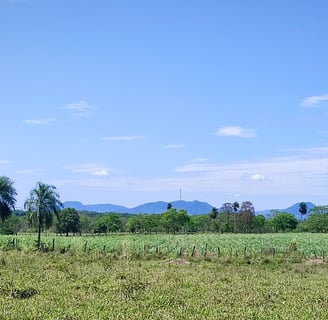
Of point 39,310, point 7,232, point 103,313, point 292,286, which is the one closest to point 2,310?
point 39,310

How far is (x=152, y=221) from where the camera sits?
12925cm

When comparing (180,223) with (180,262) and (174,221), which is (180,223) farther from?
(180,262)

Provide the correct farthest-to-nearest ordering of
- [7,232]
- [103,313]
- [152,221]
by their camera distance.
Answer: [152,221], [7,232], [103,313]

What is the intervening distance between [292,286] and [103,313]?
33.6 feet

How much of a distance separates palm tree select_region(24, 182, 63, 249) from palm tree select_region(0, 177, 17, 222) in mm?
10846

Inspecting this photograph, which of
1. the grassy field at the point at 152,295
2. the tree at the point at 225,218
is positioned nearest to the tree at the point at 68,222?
the tree at the point at 225,218

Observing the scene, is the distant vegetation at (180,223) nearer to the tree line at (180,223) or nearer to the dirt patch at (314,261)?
the tree line at (180,223)

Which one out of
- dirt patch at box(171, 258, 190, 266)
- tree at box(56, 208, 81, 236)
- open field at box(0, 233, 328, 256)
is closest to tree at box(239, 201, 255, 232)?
tree at box(56, 208, 81, 236)

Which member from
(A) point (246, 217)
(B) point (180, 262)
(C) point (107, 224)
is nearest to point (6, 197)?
(B) point (180, 262)

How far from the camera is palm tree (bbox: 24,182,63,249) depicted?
147 feet

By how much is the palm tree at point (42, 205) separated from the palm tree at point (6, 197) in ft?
35.6

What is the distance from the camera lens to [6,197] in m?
55.4

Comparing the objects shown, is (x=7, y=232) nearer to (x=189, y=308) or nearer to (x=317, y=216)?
(x=317, y=216)

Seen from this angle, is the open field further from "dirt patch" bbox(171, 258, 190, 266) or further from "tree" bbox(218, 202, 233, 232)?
"tree" bbox(218, 202, 233, 232)
